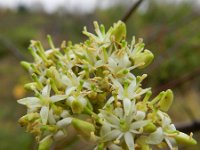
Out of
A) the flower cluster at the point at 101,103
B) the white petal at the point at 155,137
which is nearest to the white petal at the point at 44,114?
the flower cluster at the point at 101,103

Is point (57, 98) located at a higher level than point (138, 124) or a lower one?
higher

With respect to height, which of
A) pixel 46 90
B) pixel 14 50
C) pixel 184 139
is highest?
pixel 14 50

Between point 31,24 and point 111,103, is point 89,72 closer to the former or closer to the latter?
point 111,103

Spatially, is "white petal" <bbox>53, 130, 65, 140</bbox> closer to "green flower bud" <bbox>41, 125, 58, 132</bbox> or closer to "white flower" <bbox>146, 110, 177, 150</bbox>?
"green flower bud" <bbox>41, 125, 58, 132</bbox>

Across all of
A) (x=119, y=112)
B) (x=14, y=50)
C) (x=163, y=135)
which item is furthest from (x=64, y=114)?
(x=14, y=50)

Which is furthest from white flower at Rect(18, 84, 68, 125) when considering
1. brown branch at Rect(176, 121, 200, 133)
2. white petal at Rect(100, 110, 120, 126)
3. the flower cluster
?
brown branch at Rect(176, 121, 200, 133)

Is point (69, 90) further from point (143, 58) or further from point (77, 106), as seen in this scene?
point (143, 58)

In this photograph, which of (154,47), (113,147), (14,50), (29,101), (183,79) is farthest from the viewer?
(154,47)
